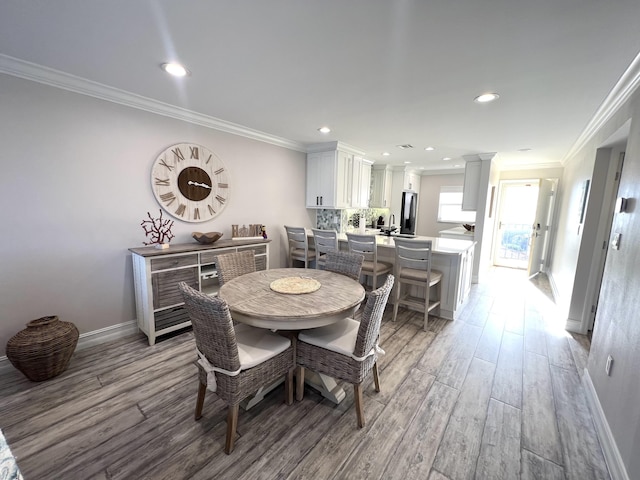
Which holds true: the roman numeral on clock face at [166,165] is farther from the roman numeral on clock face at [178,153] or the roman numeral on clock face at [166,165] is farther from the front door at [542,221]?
the front door at [542,221]

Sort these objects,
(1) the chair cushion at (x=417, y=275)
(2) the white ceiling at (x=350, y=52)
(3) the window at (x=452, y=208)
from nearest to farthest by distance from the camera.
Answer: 1. (2) the white ceiling at (x=350, y=52)
2. (1) the chair cushion at (x=417, y=275)
3. (3) the window at (x=452, y=208)

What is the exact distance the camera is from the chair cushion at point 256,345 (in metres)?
1.58

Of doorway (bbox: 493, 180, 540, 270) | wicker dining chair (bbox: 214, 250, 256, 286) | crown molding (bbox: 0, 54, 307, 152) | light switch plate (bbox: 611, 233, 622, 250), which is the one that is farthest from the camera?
doorway (bbox: 493, 180, 540, 270)

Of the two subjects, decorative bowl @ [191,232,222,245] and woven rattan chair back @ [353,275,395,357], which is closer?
woven rattan chair back @ [353,275,395,357]

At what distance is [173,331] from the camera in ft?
9.45

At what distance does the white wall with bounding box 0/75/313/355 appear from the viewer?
6.84 feet

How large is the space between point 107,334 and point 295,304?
2.23 metres

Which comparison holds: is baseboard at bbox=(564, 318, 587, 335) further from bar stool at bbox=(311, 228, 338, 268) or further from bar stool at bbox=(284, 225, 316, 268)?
bar stool at bbox=(284, 225, 316, 268)

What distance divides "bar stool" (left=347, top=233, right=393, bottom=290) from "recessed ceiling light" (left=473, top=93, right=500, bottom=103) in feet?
5.74

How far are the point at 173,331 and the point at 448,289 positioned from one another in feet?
10.9

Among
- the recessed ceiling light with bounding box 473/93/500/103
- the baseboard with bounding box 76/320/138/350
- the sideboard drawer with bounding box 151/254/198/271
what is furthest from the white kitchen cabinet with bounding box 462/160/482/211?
the baseboard with bounding box 76/320/138/350

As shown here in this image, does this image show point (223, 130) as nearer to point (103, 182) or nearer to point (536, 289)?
point (103, 182)

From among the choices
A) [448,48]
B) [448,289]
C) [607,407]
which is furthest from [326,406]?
[448,48]

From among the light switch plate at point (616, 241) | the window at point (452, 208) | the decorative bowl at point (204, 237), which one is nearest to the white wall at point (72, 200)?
the decorative bowl at point (204, 237)
